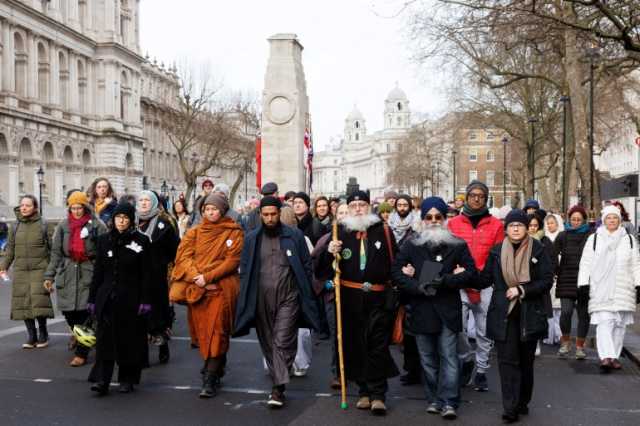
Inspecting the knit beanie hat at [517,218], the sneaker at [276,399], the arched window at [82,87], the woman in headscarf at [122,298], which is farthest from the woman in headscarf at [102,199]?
the arched window at [82,87]

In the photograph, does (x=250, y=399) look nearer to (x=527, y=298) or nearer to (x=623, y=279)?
(x=527, y=298)

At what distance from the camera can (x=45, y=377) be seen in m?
9.08

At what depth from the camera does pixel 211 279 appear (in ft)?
26.6

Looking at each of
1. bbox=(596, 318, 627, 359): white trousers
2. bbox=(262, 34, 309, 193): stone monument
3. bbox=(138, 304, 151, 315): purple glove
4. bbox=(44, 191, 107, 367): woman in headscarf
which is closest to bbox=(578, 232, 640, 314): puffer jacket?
bbox=(596, 318, 627, 359): white trousers

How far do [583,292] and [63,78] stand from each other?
63.8 m

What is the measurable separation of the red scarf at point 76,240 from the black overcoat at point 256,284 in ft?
10.4

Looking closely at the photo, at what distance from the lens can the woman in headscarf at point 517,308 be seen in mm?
7301

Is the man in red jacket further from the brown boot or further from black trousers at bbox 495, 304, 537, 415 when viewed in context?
the brown boot

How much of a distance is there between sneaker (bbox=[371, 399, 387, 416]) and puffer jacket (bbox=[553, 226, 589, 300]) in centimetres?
443

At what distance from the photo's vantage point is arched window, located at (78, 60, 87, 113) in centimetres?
7119

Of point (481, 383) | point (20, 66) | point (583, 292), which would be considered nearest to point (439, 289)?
point (481, 383)

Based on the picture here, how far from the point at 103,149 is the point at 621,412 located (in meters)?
69.0

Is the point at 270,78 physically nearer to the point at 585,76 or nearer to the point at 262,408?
the point at 585,76

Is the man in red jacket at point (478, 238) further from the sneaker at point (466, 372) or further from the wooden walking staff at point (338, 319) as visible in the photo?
the wooden walking staff at point (338, 319)
